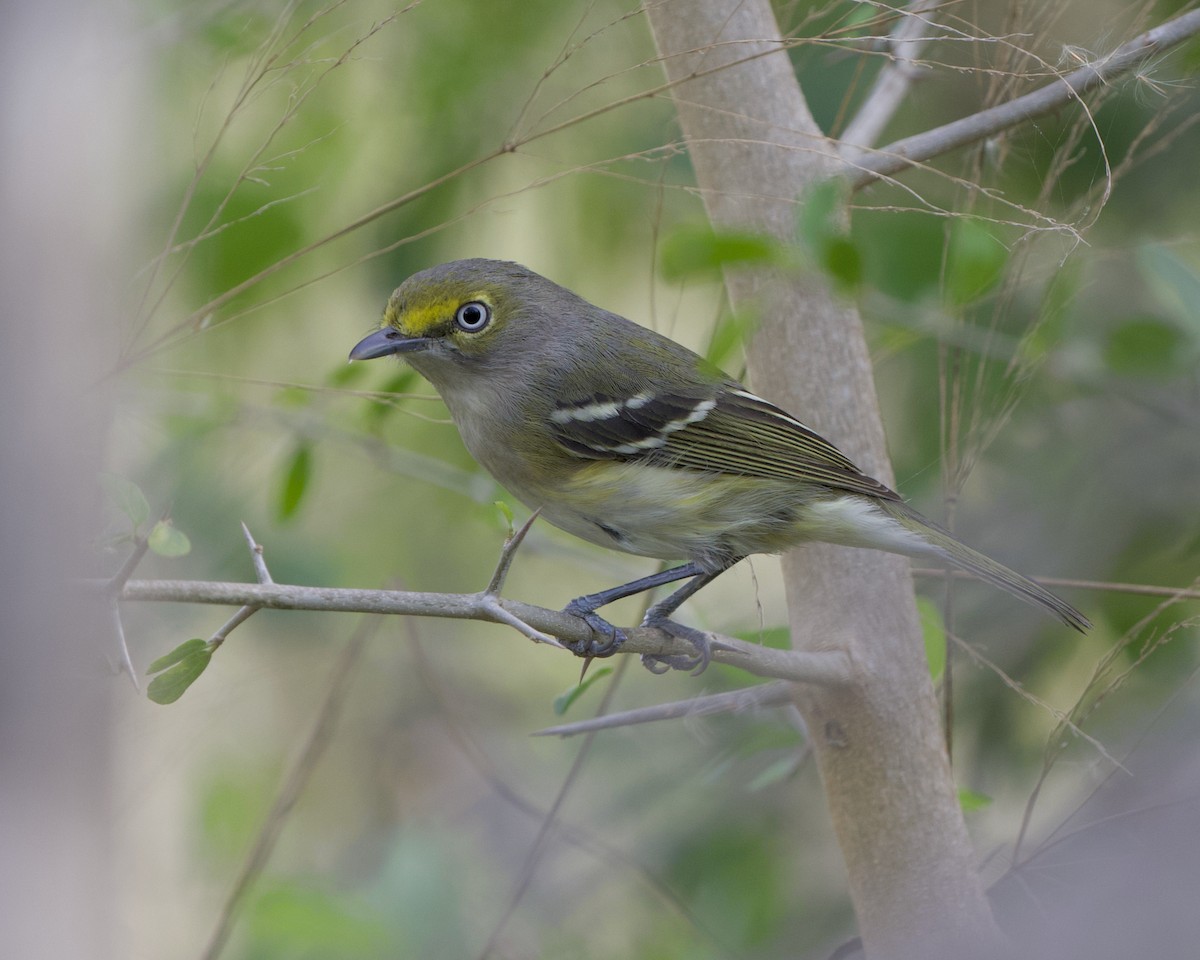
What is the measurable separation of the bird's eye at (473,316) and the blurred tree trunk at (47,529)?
174 cm

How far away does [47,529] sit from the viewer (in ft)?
2.76

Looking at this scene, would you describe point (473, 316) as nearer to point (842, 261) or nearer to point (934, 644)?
point (842, 261)

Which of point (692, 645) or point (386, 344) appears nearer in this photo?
point (692, 645)

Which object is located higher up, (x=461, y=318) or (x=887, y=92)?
(x=887, y=92)

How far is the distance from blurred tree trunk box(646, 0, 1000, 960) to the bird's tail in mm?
135

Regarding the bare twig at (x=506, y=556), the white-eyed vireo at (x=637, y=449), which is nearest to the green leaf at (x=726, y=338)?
the white-eyed vireo at (x=637, y=449)

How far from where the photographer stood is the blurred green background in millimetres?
2828

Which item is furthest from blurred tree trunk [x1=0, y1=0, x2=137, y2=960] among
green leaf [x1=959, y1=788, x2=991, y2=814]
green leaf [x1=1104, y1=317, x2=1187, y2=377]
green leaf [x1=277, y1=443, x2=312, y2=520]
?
green leaf [x1=1104, y1=317, x2=1187, y2=377]

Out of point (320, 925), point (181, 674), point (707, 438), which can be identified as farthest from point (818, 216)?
point (320, 925)

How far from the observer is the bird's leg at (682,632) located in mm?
2303

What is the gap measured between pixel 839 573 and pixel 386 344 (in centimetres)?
118

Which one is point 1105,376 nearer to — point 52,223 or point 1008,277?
point 1008,277

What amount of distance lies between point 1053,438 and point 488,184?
7.66ft

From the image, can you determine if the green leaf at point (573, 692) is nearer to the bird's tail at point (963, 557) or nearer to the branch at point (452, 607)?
the branch at point (452, 607)
